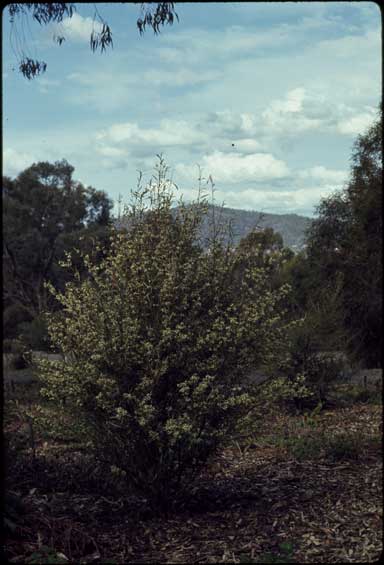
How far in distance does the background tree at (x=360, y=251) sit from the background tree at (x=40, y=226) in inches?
421

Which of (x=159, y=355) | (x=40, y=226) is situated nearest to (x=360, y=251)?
(x=159, y=355)

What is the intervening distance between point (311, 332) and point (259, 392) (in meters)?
5.51

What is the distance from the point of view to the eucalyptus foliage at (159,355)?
4.86 m

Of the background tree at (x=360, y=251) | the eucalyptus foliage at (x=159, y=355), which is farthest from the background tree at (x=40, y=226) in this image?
the eucalyptus foliage at (x=159, y=355)

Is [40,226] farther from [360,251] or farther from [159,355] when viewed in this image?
[159,355]

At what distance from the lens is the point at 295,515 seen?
519cm

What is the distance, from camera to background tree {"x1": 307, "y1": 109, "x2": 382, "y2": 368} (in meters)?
14.8

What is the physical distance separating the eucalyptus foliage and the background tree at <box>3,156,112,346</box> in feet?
65.8

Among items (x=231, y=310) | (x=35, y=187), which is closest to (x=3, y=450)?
(x=231, y=310)

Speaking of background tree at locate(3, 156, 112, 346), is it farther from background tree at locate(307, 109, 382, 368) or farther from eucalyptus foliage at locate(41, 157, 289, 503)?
eucalyptus foliage at locate(41, 157, 289, 503)

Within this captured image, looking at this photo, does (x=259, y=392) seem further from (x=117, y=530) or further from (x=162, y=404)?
(x=117, y=530)

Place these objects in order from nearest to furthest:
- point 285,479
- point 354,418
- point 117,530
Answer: point 117,530 → point 285,479 → point 354,418

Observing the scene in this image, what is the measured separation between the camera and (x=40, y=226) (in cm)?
2827

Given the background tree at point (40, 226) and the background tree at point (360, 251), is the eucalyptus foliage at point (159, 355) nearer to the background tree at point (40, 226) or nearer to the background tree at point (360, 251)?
the background tree at point (360, 251)
